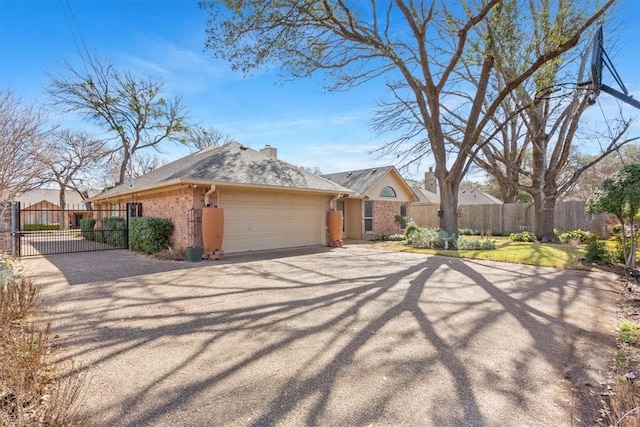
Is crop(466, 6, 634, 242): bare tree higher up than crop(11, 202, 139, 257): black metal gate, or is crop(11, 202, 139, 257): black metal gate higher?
crop(466, 6, 634, 242): bare tree

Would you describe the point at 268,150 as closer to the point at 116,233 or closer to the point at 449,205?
the point at 116,233

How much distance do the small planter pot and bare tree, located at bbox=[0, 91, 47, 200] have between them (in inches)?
174

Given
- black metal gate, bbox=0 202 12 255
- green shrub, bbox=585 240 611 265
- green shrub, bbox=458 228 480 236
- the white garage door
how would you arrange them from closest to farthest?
green shrub, bbox=585 240 611 265, black metal gate, bbox=0 202 12 255, the white garage door, green shrub, bbox=458 228 480 236

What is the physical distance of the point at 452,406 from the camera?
269cm

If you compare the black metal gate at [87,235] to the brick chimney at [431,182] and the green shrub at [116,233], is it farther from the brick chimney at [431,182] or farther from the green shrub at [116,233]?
the brick chimney at [431,182]

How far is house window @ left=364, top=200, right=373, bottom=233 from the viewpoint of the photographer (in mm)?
18594

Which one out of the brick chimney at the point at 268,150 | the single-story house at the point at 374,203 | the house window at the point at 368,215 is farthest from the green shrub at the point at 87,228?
the house window at the point at 368,215

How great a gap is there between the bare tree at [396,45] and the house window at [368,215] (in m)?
3.78

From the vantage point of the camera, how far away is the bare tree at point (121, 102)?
22.2 meters

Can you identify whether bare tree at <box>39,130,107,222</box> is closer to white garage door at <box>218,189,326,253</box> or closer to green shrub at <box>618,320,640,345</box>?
white garage door at <box>218,189,326,253</box>

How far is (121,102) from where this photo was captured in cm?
2452

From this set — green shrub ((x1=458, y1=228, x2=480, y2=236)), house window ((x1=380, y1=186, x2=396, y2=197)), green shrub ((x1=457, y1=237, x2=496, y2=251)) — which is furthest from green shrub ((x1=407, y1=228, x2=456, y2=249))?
green shrub ((x1=458, y1=228, x2=480, y2=236))

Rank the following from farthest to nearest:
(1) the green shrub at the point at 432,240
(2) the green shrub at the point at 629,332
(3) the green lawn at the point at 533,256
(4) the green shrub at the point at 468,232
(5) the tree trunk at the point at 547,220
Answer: (4) the green shrub at the point at 468,232, (5) the tree trunk at the point at 547,220, (1) the green shrub at the point at 432,240, (3) the green lawn at the point at 533,256, (2) the green shrub at the point at 629,332

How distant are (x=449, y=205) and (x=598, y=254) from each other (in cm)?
550
